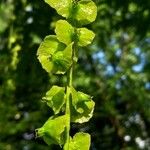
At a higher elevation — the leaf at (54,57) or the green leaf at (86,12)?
the green leaf at (86,12)

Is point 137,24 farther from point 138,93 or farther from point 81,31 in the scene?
point 81,31

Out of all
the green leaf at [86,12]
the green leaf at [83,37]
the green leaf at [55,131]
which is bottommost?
the green leaf at [55,131]

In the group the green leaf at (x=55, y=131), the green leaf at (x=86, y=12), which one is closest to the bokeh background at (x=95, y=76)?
the green leaf at (x=86, y=12)

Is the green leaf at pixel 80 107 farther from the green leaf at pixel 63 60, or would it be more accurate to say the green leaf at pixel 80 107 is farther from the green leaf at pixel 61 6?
the green leaf at pixel 61 6

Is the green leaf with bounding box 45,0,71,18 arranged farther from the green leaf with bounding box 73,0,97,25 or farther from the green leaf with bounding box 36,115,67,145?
the green leaf with bounding box 36,115,67,145

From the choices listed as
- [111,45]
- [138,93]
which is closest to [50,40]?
[138,93]

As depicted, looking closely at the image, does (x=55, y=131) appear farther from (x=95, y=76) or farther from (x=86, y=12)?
(x=95, y=76)

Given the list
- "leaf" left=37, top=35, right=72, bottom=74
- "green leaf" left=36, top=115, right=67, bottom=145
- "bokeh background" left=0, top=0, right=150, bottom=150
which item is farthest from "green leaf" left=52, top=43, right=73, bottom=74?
"bokeh background" left=0, top=0, right=150, bottom=150
